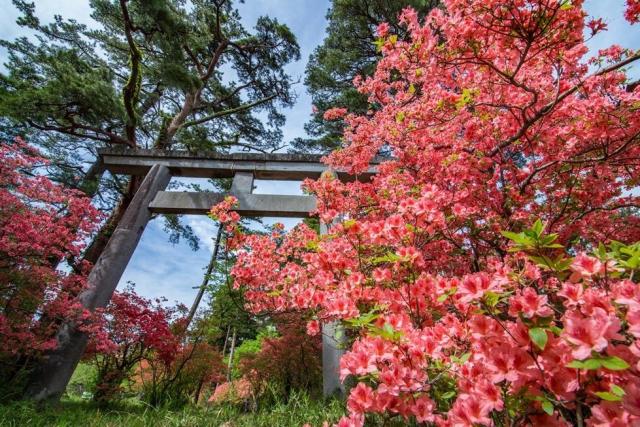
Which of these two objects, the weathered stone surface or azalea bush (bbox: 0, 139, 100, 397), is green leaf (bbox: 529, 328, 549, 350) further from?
azalea bush (bbox: 0, 139, 100, 397)

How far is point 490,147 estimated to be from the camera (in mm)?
3268

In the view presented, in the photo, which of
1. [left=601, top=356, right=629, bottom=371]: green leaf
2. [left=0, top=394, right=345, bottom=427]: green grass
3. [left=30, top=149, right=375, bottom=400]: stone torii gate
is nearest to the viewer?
[left=601, top=356, right=629, bottom=371]: green leaf

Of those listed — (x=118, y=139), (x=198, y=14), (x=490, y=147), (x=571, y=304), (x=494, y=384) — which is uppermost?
(x=198, y=14)

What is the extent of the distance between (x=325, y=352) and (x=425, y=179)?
109 inches

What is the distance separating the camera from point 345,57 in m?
9.12

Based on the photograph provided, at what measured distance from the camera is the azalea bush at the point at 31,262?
13.5 feet

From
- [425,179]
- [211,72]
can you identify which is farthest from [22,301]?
[211,72]

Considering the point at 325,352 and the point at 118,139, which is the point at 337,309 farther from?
the point at 118,139

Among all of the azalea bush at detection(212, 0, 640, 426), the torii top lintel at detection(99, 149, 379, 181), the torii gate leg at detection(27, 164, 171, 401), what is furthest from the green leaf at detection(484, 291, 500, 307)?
the torii gate leg at detection(27, 164, 171, 401)

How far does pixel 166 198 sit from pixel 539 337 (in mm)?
6142

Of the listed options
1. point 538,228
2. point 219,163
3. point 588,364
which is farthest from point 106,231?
point 588,364

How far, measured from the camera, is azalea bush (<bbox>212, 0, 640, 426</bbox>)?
3.01 feet

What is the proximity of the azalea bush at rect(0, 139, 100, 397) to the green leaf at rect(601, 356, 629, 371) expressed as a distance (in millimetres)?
5550

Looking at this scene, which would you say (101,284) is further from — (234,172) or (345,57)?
(345,57)
